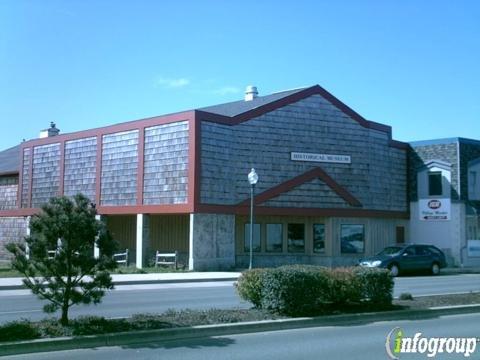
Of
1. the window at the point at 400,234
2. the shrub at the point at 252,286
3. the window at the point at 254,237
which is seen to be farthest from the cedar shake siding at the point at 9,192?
the shrub at the point at 252,286

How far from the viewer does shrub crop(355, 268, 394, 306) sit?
13.2 m

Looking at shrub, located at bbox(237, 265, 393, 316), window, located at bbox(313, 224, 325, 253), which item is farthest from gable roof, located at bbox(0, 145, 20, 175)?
shrub, located at bbox(237, 265, 393, 316)

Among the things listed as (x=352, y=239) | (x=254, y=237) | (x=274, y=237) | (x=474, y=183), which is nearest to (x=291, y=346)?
(x=254, y=237)

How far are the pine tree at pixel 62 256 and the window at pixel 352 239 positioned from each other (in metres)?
24.9

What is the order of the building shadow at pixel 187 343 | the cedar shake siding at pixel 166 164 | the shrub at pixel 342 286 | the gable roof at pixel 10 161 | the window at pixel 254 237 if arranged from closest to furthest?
the building shadow at pixel 187 343
the shrub at pixel 342 286
the cedar shake siding at pixel 166 164
the window at pixel 254 237
the gable roof at pixel 10 161

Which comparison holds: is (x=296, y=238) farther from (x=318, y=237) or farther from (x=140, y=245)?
(x=140, y=245)

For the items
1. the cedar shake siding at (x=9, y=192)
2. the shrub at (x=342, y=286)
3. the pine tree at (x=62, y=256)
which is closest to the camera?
the pine tree at (x=62, y=256)

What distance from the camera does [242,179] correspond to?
1211 inches

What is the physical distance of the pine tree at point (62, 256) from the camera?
10234 mm

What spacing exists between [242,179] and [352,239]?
7.96 m

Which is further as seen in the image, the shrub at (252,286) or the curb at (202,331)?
the shrub at (252,286)

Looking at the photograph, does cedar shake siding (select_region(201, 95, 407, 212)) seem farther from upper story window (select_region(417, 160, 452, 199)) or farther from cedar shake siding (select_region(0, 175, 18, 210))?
cedar shake siding (select_region(0, 175, 18, 210))

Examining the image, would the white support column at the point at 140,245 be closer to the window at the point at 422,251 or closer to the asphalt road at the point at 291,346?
the window at the point at 422,251

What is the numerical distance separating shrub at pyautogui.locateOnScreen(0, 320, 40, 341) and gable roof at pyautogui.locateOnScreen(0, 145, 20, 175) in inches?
1291
